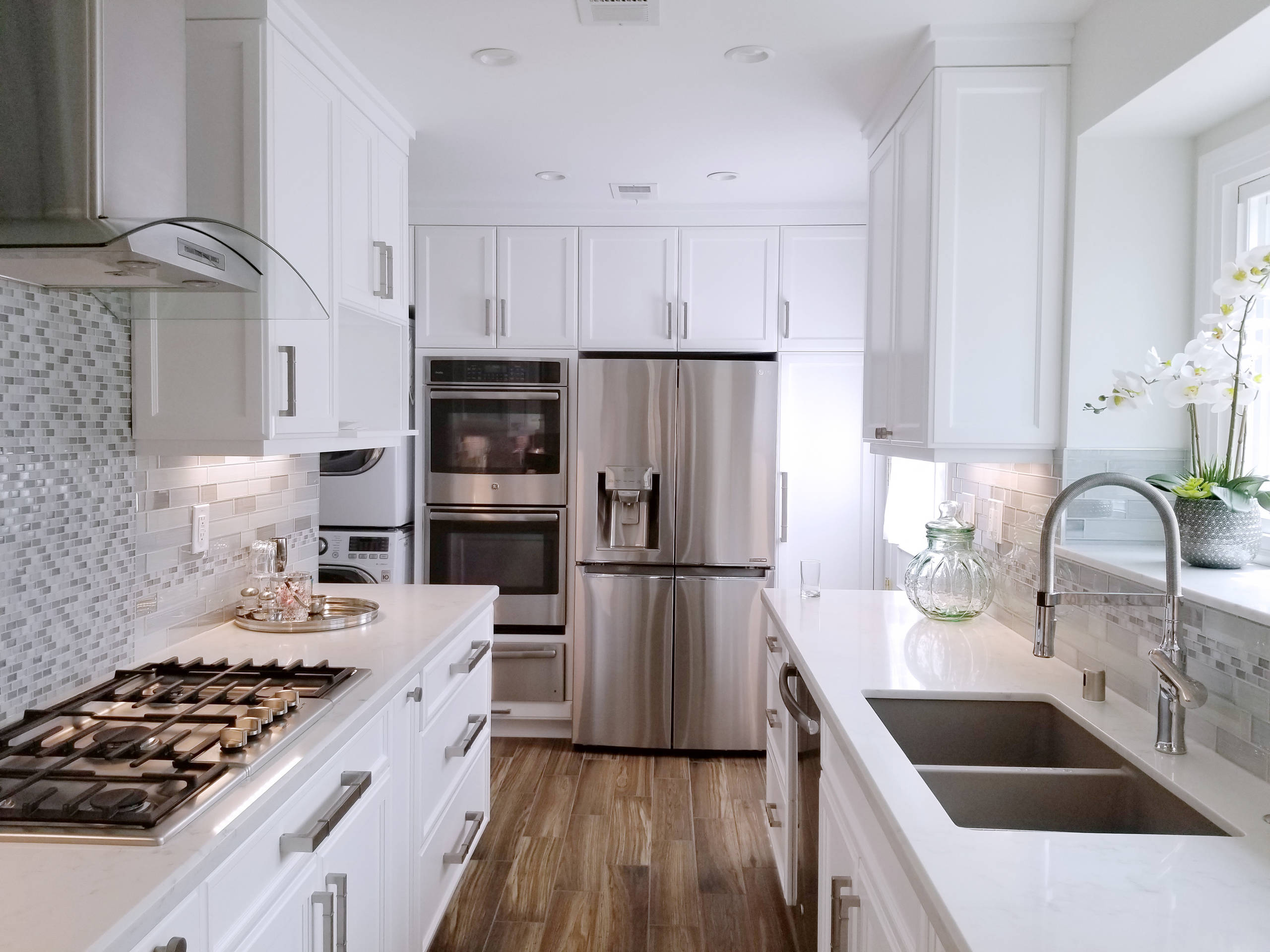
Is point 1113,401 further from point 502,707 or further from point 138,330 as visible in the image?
point 502,707

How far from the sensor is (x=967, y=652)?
206cm

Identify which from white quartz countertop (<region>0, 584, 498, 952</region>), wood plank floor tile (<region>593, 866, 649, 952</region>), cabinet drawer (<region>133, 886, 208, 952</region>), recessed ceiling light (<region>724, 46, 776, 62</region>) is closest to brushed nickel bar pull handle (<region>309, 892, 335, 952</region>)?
white quartz countertop (<region>0, 584, 498, 952</region>)

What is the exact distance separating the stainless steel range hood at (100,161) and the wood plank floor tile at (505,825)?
215 centimetres

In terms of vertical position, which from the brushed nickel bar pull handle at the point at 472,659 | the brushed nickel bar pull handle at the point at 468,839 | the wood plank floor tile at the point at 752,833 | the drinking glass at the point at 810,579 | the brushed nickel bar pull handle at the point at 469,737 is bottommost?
the wood plank floor tile at the point at 752,833

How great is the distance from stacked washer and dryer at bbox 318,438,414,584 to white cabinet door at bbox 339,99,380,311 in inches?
50.9

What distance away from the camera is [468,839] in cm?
254

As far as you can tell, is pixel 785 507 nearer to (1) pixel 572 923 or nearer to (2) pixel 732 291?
(2) pixel 732 291

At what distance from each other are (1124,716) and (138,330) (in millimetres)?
2181

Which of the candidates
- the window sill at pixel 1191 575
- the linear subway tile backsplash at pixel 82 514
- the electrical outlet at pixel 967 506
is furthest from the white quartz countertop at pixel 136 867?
the electrical outlet at pixel 967 506

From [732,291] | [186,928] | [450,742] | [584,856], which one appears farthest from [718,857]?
[732,291]

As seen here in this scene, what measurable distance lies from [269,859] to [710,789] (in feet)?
8.17

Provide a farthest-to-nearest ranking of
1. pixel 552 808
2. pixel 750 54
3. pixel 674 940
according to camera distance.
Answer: pixel 552 808
pixel 674 940
pixel 750 54

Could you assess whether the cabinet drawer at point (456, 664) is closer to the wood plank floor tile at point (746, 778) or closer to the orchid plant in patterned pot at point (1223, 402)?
the wood plank floor tile at point (746, 778)

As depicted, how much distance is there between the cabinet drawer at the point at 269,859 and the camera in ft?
3.72
